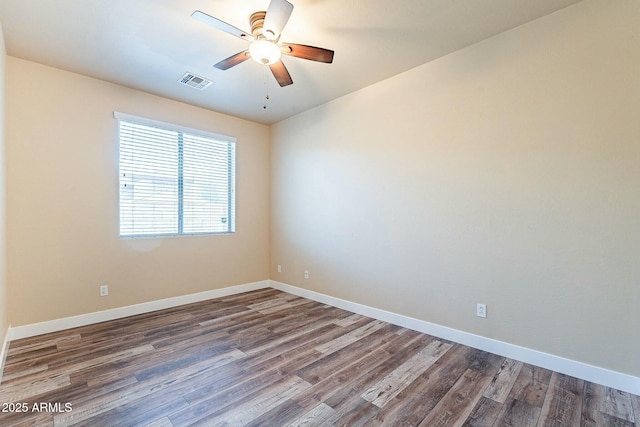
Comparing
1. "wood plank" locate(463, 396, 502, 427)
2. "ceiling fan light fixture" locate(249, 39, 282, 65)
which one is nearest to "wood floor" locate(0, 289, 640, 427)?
"wood plank" locate(463, 396, 502, 427)

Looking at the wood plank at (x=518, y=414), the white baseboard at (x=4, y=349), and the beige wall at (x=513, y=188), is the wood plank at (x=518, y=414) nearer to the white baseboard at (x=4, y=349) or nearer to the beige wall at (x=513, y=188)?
the beige wall at (x=513, y=188)

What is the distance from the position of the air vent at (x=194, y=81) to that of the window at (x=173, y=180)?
0.74 metres

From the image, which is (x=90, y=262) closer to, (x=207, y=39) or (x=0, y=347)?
(x=0, y=347)

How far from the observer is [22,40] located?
255 centimetres

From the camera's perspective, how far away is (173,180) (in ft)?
12.9

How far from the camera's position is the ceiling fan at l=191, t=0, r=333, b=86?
1.84 meters

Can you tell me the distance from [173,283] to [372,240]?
2.68m

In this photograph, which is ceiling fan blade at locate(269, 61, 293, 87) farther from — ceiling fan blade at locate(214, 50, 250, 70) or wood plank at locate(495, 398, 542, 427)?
wood plank at locate(495, 398, 542, 427)

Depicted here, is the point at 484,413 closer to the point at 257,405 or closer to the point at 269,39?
the point at 257,405

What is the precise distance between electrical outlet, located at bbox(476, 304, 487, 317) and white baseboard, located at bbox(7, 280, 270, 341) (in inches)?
129

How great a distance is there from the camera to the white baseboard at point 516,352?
2039 mm

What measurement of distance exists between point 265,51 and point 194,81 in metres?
1.63

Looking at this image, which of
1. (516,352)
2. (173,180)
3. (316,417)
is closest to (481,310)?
(516,352)

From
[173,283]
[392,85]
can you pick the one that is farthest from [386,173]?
[173,283]
